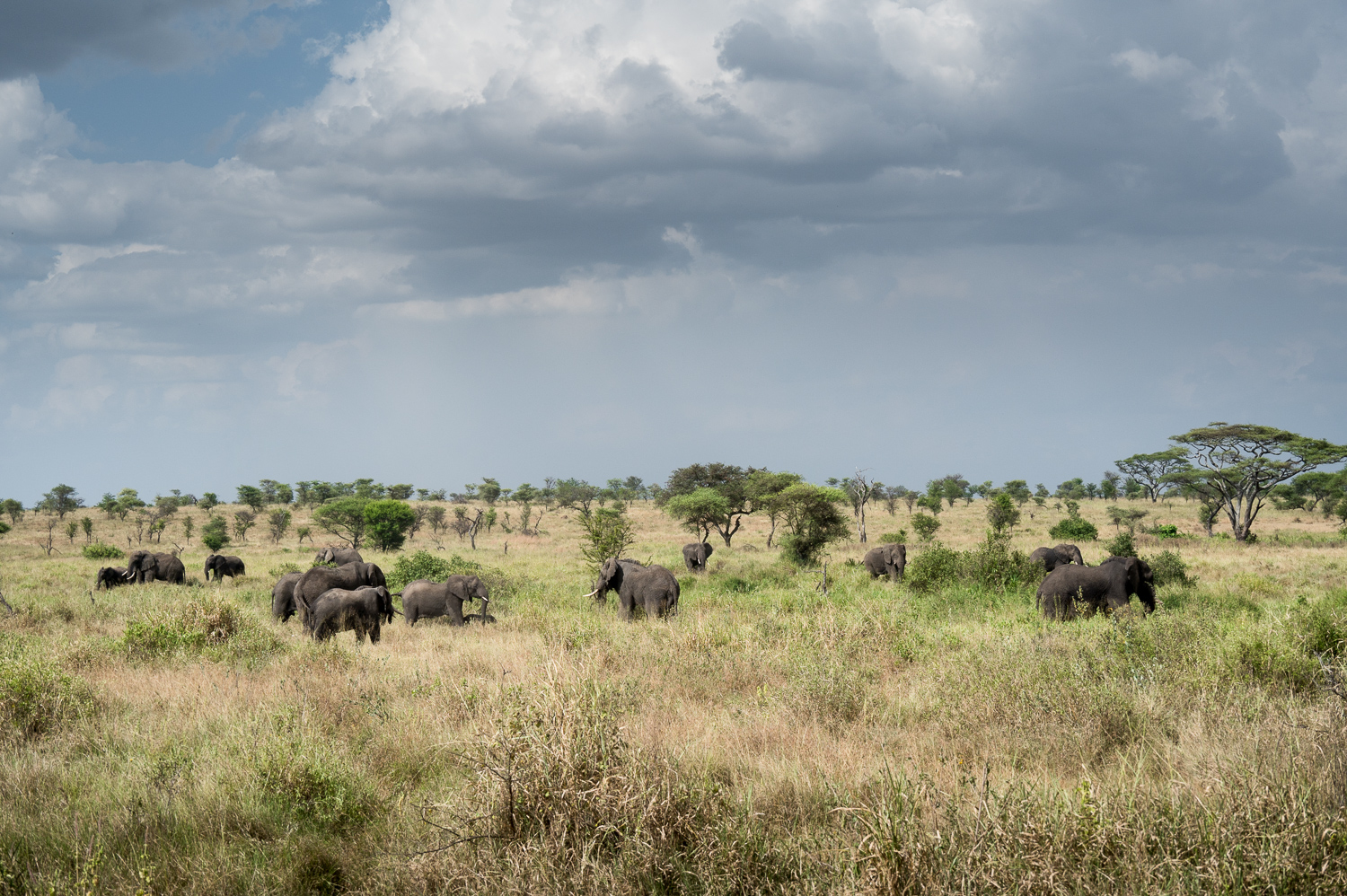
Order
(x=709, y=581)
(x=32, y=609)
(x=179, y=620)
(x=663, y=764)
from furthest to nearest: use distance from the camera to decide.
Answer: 1. (x=709, y=581)
2. (x=32, y=609)
3. (x=179, y=620)
4. (x=663, y=764)

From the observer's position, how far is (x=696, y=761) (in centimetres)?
627

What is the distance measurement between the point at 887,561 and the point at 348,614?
56.9 ft

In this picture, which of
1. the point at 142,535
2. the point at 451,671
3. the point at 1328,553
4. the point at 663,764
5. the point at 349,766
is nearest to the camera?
the point at 663,764

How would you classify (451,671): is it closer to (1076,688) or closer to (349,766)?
(349,766)

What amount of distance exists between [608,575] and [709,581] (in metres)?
7.90

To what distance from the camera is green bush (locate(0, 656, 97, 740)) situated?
830cm

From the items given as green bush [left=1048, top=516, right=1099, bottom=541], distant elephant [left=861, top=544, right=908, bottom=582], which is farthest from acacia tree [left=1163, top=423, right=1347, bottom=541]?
distant elephant [left=861, top=544, right=908, bottom=582]

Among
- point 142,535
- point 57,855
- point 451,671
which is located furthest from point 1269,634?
point 142,535

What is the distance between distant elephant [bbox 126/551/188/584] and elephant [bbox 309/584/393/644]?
1799cm

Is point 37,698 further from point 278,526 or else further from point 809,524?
point 278,526

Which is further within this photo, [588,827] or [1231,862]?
[588,827]

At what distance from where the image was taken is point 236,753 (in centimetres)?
690

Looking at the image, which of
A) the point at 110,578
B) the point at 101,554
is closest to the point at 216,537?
the point at 101,554

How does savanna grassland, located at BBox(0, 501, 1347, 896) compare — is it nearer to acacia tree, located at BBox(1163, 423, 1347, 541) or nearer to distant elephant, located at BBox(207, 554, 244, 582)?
distant elephant, located at BBox(207, 554, 244, 582)
